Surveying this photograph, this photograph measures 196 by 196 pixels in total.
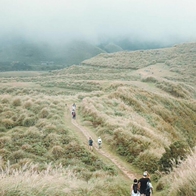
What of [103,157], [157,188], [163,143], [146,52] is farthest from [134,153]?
[146,52]

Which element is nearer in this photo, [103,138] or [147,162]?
[147,162]

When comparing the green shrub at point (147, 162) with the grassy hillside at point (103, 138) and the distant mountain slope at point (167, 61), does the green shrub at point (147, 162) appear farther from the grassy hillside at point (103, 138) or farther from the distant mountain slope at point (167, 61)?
the distant mountain slope at point (167, 61)

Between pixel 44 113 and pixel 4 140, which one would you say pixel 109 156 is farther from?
pixel 44 113

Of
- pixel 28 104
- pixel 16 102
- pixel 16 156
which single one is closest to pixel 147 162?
pixel 16 156

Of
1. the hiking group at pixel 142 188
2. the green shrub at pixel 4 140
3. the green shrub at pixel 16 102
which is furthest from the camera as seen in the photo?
the green shrub at pixel 16 102

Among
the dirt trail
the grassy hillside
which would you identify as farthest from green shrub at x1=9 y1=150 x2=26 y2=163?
the dirt trail

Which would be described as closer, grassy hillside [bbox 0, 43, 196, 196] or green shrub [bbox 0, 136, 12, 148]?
grassy hillside [bbox 0, 43, 196, 196]

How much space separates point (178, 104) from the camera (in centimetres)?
4409

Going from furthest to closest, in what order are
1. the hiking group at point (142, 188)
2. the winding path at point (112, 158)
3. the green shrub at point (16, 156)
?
the green shrub at point (16, 156), the winding path at point (112, 158), the hiking group at point (142, 188)

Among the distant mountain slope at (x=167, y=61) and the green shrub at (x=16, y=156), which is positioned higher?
the distant mountain slope at (x=167, y=61)

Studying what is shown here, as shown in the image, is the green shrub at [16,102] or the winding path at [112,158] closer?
the winding path at [112,158]

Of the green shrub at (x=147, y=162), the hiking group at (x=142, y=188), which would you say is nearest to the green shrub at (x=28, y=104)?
the green shrub at (x=147, y=162)

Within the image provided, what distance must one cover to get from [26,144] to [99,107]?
13.3 m

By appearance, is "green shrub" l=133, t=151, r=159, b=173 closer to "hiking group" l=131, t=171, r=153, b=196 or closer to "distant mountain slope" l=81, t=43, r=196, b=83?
"hiking group" l=131, t=171, r=153, b=196
